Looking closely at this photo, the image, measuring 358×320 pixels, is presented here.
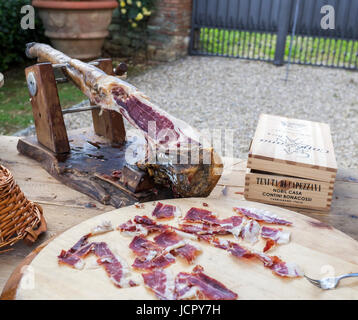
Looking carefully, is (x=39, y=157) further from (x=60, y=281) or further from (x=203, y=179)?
(x=60, y=281)

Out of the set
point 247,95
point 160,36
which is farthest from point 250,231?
point 160,36

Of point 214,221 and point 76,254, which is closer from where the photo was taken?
point 76,254

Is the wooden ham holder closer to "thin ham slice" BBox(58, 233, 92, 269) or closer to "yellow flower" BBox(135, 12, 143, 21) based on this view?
"thin ham slice" BBox(58, 233, 92, 269)

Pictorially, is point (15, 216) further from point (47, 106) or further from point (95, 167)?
point (47, 106)

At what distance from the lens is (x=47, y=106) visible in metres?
2.22

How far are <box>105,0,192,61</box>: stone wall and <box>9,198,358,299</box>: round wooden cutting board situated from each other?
5714mm

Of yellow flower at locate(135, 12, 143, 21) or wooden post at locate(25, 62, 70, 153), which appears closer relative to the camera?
wooden post at locate(25, 62, 70, 153)

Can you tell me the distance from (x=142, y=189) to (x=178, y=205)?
1.00 feet

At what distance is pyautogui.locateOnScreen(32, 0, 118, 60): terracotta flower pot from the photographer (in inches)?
234

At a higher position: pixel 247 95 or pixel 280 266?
pixel 280 266

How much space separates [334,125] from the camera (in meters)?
5.05

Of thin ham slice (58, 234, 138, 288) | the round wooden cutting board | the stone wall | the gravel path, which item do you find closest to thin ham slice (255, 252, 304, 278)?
the round wooden cutting board

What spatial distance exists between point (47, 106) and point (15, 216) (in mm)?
Answer: 752

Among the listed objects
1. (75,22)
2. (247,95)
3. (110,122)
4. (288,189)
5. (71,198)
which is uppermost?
(75,22)
